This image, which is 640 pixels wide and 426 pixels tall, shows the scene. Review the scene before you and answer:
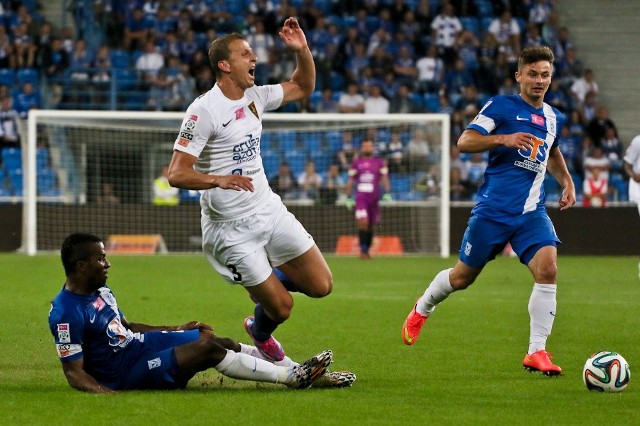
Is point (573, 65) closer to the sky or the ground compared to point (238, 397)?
closer to the sky

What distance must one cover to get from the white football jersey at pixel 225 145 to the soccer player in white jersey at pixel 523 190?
147cm

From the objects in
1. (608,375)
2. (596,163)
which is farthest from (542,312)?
(596,163)

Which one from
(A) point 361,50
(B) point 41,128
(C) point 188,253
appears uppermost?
(A) point 361,50

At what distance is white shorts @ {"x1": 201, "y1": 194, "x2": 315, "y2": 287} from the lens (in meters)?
7.66

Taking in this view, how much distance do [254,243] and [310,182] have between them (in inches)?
611

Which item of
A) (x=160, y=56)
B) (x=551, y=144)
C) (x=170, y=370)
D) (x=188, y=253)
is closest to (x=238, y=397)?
(x=170, y=370)

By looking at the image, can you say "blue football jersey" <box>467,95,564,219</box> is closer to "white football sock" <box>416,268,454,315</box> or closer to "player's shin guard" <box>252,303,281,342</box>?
"white football sock" <box>416,268,454,315</box>

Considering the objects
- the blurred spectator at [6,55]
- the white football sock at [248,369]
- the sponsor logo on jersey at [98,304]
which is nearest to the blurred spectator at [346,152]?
the blurred spectator at [6,55]

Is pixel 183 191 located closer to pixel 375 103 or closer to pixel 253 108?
pixel 375 103

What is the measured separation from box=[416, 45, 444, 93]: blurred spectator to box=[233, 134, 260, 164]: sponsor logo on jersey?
19.6 metres

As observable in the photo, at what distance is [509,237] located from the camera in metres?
8.35

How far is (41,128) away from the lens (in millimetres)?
23562

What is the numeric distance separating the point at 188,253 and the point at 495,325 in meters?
12.7

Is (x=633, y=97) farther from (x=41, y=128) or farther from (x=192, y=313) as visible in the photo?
(x=192, y=313)
